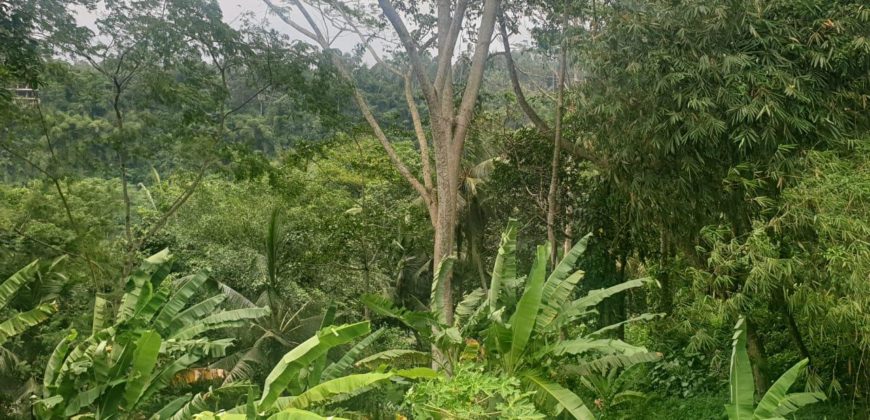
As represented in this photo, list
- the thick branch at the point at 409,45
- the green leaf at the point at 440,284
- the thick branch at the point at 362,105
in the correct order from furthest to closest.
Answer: the thick branch at the point at 362,105
the thick branch at the point at 409,45
the green leaf at the point at 440,284

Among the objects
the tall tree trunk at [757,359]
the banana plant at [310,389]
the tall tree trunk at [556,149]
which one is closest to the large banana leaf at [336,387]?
the banana plant at [310,389]

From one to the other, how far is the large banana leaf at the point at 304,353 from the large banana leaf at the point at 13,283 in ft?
8.87

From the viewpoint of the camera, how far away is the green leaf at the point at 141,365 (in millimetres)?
5363

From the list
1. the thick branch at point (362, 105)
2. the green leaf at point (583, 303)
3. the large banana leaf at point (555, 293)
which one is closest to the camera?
the large banana leaf at point (555, 293)

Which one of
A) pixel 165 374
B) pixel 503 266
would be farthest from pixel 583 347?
pixel 165 374

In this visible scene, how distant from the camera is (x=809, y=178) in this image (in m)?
5.99

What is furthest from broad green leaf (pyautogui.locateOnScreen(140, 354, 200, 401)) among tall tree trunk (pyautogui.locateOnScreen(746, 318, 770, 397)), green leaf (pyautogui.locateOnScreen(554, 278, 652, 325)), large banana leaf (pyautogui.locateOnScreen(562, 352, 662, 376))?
tall tree trunk (pyautogui.locateOnScreen(746, 318, 770, 397))

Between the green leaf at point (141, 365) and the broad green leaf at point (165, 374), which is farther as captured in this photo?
the broad green leaf at point (165, 374)

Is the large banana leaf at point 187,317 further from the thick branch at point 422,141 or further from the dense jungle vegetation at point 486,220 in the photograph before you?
the thick branch at point 422,141

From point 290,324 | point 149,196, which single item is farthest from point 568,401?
point 149,196

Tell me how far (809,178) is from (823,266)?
2.45 ft

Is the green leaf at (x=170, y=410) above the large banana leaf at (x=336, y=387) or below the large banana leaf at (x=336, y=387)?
below

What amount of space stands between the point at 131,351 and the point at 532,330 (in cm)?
324

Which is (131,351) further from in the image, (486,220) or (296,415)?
(486,220)
